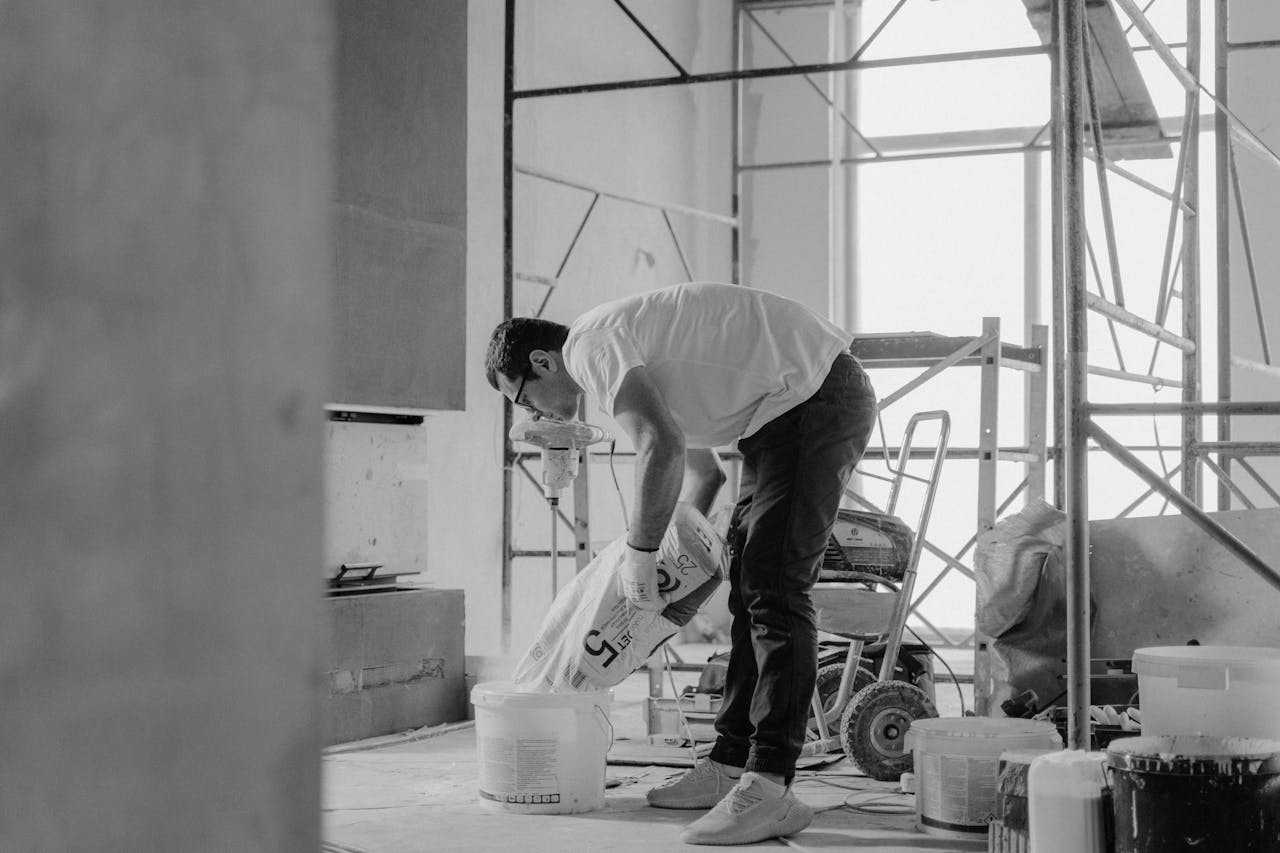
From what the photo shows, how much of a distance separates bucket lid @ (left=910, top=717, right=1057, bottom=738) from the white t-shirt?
807mm

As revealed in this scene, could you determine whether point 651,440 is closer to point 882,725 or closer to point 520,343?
point 520,343

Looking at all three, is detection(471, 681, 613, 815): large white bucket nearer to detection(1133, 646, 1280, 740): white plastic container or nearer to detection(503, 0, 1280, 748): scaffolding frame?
detection(503, 0, 1280, 748): scaffolding frame

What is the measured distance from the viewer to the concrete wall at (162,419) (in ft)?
1.15

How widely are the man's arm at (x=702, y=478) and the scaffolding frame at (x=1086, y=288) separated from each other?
908 millimetres

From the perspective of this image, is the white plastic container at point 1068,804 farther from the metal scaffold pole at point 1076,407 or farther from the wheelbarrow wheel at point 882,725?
the wheelbarrow wheel at point 882,725

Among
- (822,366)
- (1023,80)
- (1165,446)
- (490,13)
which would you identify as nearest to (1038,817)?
(822,366)

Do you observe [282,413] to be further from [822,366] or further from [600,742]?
[600,742]

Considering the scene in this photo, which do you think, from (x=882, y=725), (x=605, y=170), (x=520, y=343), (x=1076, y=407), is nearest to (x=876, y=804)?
(x=882, y=725)

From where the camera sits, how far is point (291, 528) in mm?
398

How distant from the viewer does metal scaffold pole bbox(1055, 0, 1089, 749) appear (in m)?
2.78

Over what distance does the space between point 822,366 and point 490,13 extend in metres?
4.27

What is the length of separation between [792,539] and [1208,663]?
87 cm

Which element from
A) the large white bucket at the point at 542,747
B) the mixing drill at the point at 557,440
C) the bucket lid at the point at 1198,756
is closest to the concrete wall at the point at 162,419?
the bucket lid at the point at 1198,756

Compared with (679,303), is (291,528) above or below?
below
